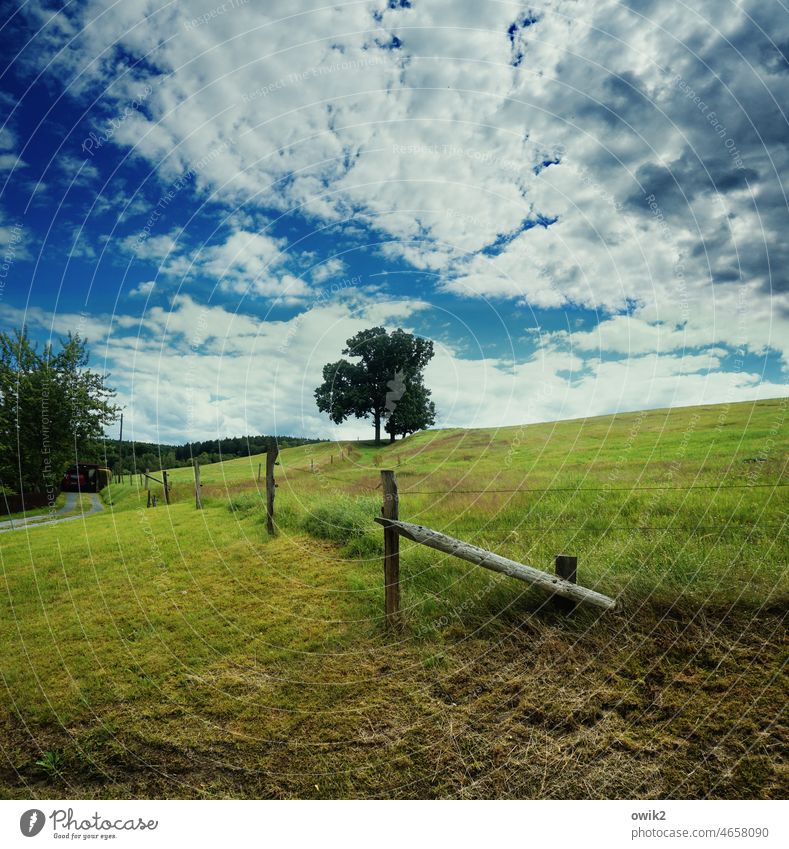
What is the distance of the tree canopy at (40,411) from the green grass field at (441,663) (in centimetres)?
Result: 2300

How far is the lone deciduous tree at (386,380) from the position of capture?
54.6 feet

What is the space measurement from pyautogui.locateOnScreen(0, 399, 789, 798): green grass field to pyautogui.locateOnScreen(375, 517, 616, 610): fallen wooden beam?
0.32m

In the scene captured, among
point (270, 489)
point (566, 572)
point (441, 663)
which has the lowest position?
point (441, 663)

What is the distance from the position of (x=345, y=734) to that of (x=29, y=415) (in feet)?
116

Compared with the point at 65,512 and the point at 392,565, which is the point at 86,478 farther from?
the point at 392,565

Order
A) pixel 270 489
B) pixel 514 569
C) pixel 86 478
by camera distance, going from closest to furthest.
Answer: pixel 514 569, pixel 270 489, pixel 86 478

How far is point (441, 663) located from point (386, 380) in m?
13.6

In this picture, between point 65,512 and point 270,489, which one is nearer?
point 270,489

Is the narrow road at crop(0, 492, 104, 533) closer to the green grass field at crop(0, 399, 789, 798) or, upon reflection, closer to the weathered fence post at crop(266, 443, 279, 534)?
the weathered fence post at crop(266, 443, 279, 534)

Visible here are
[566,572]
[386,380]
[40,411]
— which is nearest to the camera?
[566,572]

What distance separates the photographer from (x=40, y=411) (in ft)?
101

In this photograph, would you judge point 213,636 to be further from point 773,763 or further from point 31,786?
point 773,763

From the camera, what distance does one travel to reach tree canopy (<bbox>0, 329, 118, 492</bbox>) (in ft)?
93.1

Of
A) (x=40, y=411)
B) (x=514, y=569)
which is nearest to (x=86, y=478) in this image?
(x=40, y=411)
